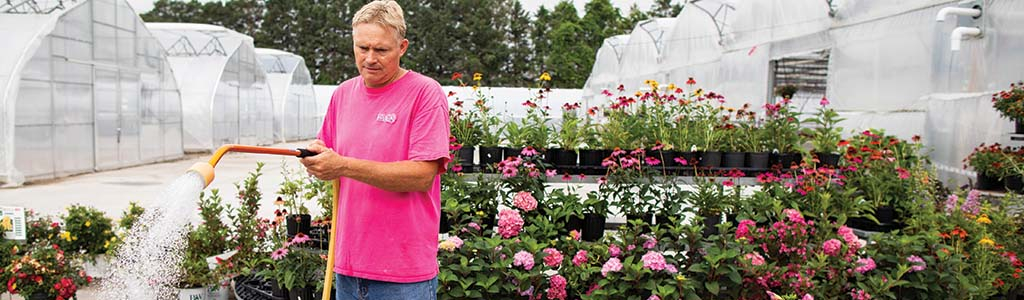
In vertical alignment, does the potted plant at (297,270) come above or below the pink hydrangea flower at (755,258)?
below

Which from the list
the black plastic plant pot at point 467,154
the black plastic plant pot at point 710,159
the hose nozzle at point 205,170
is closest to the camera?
the hose nozzle at point 205,170

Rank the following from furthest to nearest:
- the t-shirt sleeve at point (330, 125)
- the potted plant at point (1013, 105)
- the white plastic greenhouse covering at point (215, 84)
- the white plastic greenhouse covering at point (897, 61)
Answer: the white plastic greenhouse covering at point (215, 84) < the white plastic greenhouse covering at point (897, 61) < the potted plant at point (1013, 105) < the t-shirt sleeve at point (330, 125)

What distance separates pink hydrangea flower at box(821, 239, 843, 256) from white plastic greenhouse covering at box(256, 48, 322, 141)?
18.1 meters

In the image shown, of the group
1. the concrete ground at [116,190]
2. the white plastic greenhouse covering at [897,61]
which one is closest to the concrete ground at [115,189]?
the concrete ground at [116,190]

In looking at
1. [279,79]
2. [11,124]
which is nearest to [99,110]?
[11,124]

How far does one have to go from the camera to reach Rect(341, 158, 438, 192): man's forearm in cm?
142

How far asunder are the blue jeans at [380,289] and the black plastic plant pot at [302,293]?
1315 mm

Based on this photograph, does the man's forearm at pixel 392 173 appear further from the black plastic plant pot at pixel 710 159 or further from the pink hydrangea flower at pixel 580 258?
the black plastic plant pot at pixel 710 159

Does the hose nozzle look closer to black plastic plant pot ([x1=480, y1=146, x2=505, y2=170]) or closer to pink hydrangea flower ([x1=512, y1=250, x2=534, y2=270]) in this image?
pink hydrangea flower ([x1=512, y1=250, x2=534, y2=270])

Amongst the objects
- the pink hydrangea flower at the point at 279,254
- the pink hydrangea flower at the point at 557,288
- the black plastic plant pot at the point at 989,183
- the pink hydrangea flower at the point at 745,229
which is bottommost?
the pink hydrangea flower at the point at 557,288

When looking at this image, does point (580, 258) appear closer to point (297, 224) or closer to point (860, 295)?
point (860, 295)

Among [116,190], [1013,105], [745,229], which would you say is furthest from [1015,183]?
[116,190]

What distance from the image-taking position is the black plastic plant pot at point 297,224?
332cm

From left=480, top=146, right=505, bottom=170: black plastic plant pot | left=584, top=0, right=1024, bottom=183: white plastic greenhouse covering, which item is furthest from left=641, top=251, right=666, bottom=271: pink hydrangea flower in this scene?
left=584, top=0, right=1024, bottom=183: white plastic greenhouse covering
